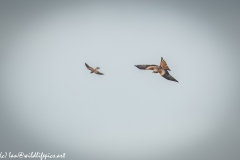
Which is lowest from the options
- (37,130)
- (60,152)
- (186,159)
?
(186,159)

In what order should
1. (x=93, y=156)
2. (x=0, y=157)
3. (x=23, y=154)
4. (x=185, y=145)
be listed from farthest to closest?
(x=185, y=145) < (x=93, y=156) < (x=23, y=154) < (x=0, y=157)

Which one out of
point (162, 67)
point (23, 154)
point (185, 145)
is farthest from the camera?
point (185, 145)

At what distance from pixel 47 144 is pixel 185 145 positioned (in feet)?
42.4

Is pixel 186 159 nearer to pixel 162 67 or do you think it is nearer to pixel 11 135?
pixel 11 135

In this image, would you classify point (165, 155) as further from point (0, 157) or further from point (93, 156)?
point (0, 157)

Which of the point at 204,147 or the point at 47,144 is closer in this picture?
the point at 204,147

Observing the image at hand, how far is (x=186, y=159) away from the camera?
1958 cm

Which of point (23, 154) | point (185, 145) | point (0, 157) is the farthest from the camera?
point (185, 145)

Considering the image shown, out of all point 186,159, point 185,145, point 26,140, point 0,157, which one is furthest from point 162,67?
point 185,145

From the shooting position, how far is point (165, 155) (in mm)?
21484

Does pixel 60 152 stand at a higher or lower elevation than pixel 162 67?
higher

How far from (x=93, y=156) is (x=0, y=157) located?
25.8ft

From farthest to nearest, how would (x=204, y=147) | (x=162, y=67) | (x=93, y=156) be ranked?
(x=93, y=156) → (x=204, y=147) → (x=162, y=67)

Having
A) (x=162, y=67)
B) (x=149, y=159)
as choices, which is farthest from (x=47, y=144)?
(x=162, y=67)
